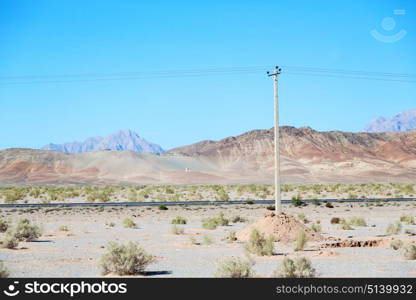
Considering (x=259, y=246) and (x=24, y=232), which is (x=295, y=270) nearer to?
(x=259, y=246)

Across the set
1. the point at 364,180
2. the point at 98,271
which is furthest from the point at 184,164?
the point at 98,271

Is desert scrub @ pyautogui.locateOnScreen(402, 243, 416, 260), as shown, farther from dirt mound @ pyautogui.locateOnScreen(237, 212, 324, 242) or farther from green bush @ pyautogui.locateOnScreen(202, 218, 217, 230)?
green bush @ pyautogui.locateOnScreen(202, 218, 217, 230)

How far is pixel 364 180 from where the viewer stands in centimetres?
14738

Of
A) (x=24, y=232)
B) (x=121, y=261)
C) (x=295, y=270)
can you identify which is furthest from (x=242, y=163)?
(x=295, y=270)

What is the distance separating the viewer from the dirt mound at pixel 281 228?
80.7 ft

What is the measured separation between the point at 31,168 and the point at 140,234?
137999 mm

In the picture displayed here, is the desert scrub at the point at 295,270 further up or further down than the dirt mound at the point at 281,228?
further down

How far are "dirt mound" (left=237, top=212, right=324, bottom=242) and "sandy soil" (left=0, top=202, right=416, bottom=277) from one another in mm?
556

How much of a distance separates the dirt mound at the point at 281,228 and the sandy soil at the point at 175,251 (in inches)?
21.9

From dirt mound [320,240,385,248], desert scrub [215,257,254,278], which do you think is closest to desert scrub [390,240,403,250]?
dirt mound [320,240,385,248]

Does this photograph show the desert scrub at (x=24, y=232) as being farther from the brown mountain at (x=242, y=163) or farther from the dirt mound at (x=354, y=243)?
the brown mountain at (x=242, y=163)

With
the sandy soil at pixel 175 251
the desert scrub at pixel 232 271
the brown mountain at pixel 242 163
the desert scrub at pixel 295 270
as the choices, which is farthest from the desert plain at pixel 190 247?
the brown mountain at pixel 242 163

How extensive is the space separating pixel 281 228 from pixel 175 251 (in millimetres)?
4998

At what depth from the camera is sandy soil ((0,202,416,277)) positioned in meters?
17.4
